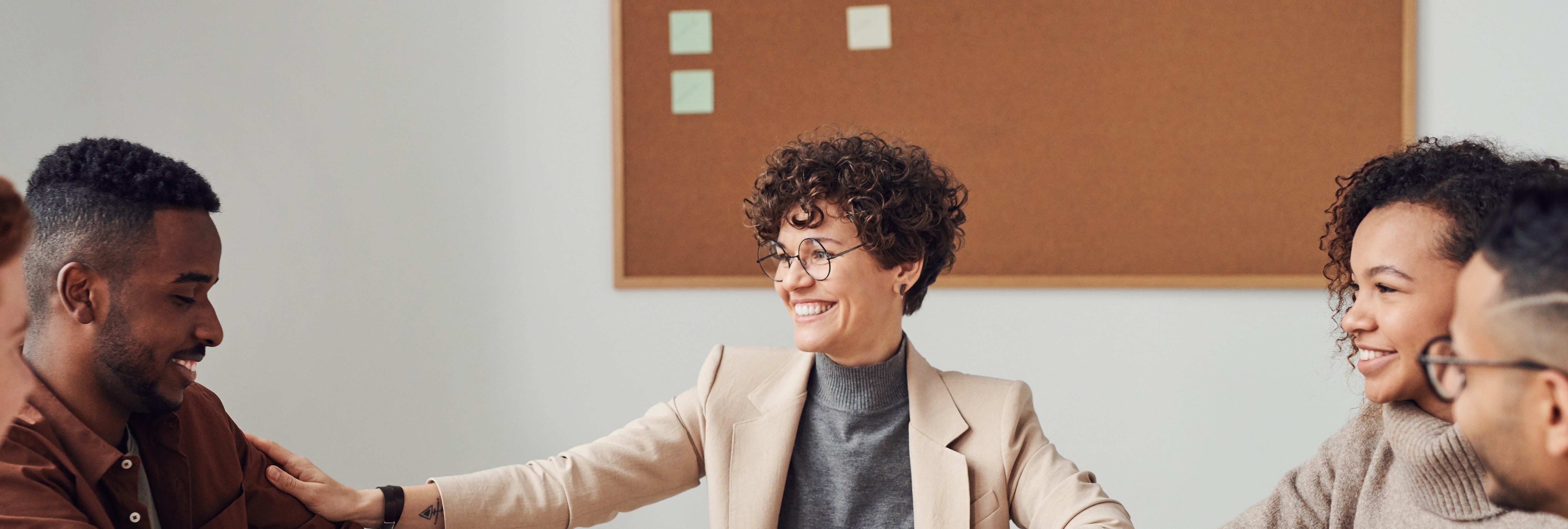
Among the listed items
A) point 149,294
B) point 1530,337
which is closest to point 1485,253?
point 1530,337

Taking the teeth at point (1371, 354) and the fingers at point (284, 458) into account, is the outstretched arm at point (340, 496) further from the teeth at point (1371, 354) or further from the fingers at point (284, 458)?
the teeth at point (1371, 354)

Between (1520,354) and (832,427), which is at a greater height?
(1520,354)

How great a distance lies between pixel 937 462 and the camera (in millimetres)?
1576

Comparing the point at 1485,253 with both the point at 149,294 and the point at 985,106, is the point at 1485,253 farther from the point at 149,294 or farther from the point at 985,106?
the point at 985,106

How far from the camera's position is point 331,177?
2.79 meters

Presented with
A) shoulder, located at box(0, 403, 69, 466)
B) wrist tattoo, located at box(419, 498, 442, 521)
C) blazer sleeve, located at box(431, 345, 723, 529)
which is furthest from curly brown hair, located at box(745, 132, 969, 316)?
shoulder, located at box(0, 403, 69, 466)

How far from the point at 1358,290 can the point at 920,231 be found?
66 cm

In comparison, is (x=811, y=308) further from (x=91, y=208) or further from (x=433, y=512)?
(x=91, y=208)

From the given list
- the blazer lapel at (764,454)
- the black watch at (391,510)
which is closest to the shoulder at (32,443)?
the black watch at (391,510)

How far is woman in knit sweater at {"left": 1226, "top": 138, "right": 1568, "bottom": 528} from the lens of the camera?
1.18 metres

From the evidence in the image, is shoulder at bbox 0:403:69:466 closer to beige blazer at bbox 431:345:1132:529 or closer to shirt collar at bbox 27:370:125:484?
Answer: shirt collar at bbox 27:370:125:484

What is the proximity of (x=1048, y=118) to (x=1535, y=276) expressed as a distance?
1.82 metres

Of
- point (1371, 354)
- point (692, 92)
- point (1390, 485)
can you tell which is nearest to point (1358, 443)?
point (1390, 485)

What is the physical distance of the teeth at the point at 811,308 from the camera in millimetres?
1613
